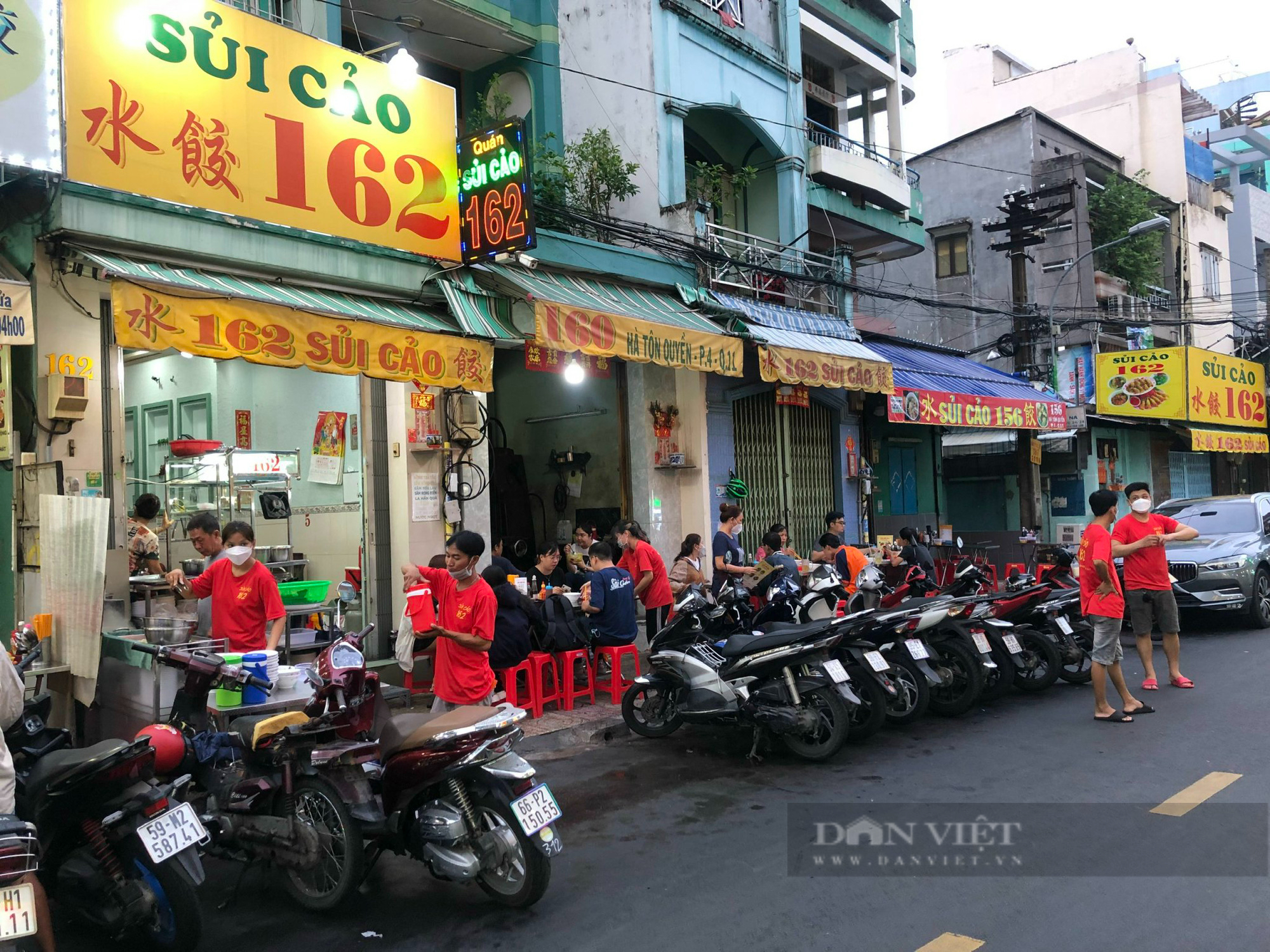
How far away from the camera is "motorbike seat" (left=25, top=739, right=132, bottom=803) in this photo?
12.9ft

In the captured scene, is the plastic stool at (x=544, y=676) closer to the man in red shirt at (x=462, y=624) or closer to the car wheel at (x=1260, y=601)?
the man in red shirt at (x=462, y=624)

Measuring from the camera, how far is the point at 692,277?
13.6 metres

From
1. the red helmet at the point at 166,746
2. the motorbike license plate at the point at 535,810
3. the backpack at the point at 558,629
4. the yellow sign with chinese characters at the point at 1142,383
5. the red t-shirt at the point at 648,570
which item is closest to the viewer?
the motorbike license plate at the point at 535,810

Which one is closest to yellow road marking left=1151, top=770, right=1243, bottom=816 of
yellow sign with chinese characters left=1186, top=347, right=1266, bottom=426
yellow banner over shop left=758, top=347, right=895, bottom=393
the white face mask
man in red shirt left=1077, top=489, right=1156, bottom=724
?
man in red shirt left=1077, top=489, right=1156, bottom=724

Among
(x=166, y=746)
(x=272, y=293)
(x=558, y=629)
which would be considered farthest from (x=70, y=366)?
(x=558, y=629)

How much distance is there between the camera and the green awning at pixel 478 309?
30.8 feet

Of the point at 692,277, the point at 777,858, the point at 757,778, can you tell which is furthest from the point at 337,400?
the point at 777,858

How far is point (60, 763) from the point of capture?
13.1 feet

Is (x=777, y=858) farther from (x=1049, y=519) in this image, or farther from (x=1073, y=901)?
(x=1049, y=519)

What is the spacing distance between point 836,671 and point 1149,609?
365cm

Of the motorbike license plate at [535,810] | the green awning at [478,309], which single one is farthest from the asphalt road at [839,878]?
the green awning at [478,309]

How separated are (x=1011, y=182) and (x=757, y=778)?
78.9ft

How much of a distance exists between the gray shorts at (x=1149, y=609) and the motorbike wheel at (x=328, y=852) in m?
7.06

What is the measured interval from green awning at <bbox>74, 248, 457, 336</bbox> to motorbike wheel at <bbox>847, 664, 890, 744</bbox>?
474cm
